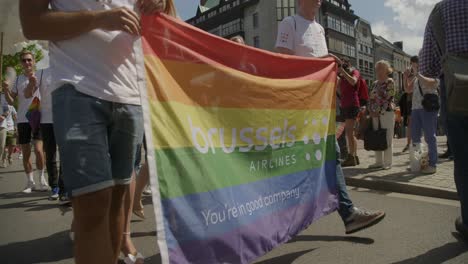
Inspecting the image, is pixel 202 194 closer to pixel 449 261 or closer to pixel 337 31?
pixel 449 261

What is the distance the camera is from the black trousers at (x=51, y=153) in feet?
16.6

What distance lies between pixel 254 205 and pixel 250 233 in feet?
0.53

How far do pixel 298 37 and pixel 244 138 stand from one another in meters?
1.29

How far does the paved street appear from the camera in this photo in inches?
116

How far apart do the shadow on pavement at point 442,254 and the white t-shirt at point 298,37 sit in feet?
5.58

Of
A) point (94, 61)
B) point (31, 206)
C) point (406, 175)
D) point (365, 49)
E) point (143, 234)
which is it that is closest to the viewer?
point (94, 61)

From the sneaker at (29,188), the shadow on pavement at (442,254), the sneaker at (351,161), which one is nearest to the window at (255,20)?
the sneaker at (351,161)

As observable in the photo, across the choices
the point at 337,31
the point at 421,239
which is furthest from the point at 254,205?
the point at 337,31

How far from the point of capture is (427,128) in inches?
242

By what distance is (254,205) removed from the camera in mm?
2420

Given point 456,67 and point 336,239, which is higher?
point 456,67

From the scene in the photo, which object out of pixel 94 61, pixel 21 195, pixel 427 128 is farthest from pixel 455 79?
pixel 21 195

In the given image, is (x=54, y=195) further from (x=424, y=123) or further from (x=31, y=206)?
(x=424, y=123)

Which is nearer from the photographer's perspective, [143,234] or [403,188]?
[143,234]
